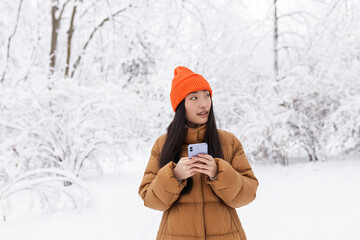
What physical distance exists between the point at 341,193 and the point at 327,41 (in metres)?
4.29

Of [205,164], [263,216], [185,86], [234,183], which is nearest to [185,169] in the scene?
[205,164]

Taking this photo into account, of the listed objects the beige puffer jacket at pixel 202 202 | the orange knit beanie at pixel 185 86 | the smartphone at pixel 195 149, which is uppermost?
the orange knit beanie at pixel 185 86

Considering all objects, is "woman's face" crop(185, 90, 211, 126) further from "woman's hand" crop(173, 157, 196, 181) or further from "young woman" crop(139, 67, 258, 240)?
"woman's hand" crop(173, 157, 196, 181)

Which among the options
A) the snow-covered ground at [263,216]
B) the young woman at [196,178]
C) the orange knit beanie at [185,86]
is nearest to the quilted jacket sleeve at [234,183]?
the young woman at [196,178]

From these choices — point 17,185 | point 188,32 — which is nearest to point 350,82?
point 188,32

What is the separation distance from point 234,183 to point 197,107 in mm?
448

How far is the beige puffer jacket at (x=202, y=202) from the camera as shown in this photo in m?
1.30

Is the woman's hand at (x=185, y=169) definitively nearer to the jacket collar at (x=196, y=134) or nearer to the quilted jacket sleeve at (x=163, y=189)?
the quilted jacket sleeve at (x=163, y=189)

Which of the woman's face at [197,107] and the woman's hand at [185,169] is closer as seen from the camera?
the woman's hand at [185,169]

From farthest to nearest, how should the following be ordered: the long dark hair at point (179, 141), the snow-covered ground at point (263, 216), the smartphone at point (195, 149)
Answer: the snow-covered ground at point (263, 216)
the long dark hair at point (179, 141)
the smartphone at point (195, 149)

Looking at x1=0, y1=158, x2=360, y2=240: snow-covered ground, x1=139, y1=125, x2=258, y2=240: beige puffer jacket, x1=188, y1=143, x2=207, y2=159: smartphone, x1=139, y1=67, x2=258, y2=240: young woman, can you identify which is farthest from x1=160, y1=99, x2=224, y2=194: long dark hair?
x1=0, y1=158, x2=360, y2=240: snow-covered ground

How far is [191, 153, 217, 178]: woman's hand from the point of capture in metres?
1.25

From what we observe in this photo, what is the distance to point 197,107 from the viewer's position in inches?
59.4

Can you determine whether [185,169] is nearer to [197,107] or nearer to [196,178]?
[196,178]
